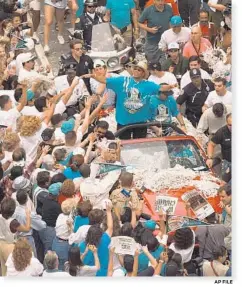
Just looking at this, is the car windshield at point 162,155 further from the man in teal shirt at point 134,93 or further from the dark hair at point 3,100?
the dark hair at point 3,100

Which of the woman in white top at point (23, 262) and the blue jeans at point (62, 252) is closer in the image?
the woman in white top at point (23, 262)

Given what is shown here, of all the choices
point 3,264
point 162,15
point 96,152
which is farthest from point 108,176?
point 162,15

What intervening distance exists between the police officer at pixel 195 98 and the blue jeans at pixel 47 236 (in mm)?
2589

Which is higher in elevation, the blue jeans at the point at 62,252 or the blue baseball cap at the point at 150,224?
the blue baseball cap at the point at 150,224

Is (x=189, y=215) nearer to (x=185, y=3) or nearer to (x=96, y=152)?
(x=96, y=152)

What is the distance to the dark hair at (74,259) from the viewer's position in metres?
17.7

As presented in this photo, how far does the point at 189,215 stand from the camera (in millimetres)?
18062

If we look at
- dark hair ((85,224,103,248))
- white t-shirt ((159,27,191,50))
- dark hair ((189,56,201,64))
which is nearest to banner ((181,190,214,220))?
dark hair ((85,224,103,248))

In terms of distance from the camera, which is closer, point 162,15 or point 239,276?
point 239,276

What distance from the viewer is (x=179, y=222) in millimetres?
18000

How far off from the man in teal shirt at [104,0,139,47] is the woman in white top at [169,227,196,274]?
362 centimetres

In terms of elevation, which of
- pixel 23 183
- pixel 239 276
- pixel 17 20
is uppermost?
pixel 17 20

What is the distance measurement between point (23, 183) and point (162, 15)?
356 cm

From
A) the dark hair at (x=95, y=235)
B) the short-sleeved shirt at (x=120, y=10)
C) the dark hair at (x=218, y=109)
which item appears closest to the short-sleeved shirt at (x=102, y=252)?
the dark hair at (x=95, y=235)
